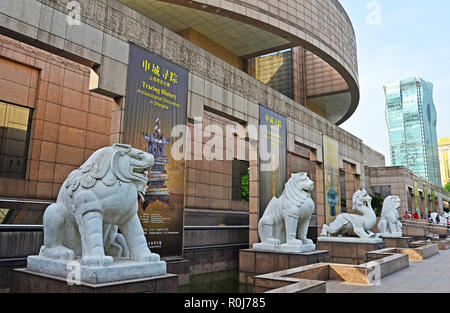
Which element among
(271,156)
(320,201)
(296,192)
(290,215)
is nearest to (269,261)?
(290,215)

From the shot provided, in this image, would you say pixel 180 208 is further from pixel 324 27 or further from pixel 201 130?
pixel 324 27

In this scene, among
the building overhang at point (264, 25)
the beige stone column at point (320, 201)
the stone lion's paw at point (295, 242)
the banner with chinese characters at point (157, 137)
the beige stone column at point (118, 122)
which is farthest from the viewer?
the beige stone column at point (320, 201)

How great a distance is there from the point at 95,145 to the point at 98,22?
19.1 feet

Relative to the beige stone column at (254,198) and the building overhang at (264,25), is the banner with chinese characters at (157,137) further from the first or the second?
the building overhang at (264,25)

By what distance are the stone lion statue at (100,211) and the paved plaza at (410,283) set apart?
3394 millimetres

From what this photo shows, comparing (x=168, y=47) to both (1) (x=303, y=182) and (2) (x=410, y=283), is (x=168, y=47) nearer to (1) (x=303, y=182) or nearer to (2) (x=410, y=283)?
(1) (x=303, y=182)

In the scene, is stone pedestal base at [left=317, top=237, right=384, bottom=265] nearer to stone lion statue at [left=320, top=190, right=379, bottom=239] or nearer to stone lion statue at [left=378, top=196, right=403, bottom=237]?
stone lion statue at [left=320, top=190, right=379, bottom=239]

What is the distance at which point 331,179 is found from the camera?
16.1 m

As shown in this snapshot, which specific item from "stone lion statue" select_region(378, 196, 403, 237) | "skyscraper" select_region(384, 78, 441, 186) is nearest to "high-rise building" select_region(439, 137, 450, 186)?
"skyscraper" select_region(384, 78, 441, 186)

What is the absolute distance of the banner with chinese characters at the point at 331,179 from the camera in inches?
612

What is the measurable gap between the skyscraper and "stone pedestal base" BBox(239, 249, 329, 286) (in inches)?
3082

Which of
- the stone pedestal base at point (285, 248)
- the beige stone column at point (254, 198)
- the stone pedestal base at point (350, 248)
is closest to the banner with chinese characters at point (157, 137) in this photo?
the stone pedestal base at point (285, 248)
